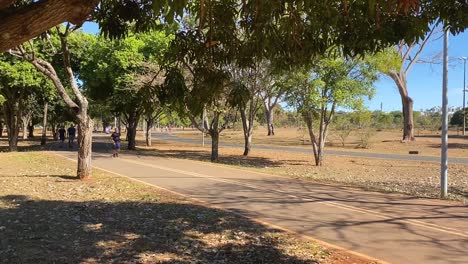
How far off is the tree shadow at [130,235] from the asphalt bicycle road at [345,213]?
965mm

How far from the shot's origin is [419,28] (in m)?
5.59

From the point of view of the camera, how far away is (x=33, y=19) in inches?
132

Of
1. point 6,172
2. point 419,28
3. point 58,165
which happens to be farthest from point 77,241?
point 58,165

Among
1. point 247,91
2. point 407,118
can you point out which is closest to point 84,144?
point 247,91

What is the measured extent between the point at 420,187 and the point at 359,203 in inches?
266

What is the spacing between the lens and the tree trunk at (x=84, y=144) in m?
13.5

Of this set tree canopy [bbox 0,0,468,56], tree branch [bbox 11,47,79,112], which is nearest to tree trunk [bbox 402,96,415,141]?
tree branch [bbox 11,47,79,112]

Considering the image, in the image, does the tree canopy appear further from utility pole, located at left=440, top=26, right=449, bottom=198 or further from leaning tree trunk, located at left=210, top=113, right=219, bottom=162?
leaning tree trunk, located at left=210, top=113, right=219, bottom=162

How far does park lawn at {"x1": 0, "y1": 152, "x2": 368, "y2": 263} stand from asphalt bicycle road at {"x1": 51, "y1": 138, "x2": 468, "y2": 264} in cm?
61

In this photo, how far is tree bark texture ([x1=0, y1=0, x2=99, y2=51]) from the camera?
3314 mm

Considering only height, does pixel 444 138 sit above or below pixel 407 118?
below

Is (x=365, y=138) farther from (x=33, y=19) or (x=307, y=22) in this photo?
(x=33, y=19)

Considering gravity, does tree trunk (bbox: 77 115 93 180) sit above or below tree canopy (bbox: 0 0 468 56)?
below

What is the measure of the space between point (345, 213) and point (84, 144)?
25.0 ft
